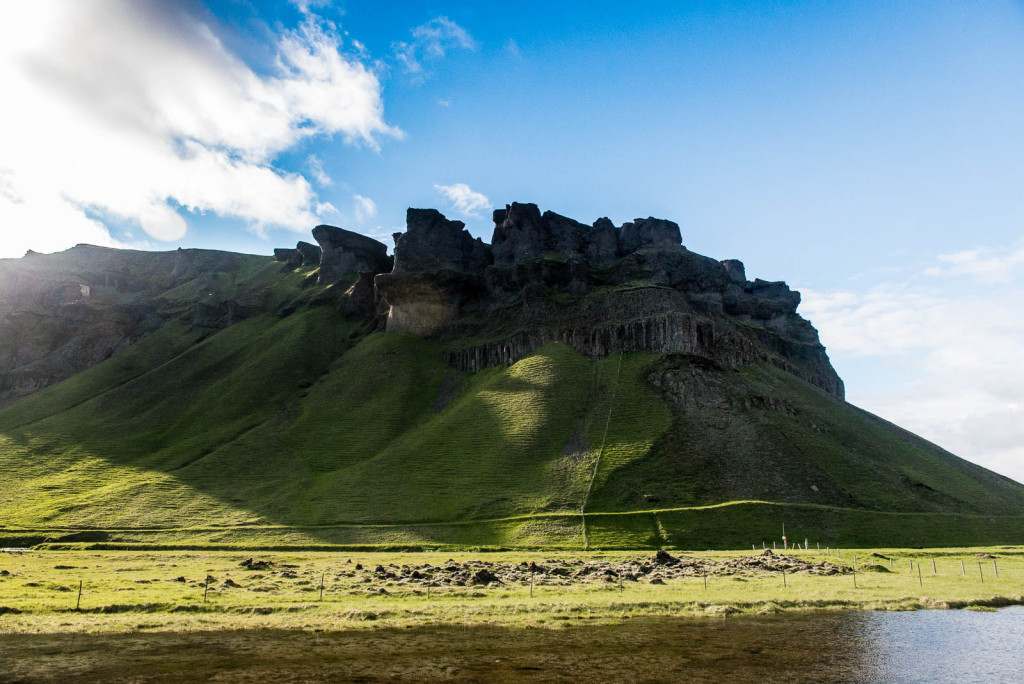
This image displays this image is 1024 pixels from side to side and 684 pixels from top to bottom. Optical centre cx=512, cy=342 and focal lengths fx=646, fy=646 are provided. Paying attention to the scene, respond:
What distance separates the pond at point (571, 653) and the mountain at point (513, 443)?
5565 cm

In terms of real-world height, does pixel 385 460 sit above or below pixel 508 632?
above

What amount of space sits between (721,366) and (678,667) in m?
118

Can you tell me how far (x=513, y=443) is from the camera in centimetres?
12450

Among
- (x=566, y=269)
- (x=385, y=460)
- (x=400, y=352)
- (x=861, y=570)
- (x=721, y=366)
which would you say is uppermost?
(x=566, y=269)

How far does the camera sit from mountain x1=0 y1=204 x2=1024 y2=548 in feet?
323

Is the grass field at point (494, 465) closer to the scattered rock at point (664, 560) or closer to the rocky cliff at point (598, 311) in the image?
the rocky cliff at point (598, 311)

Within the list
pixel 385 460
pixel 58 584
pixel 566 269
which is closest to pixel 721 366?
pixel 566 269

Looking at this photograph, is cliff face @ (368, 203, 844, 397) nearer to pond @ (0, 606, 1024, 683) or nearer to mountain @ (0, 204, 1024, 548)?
mountain @ (0, 204, 1024, 548)

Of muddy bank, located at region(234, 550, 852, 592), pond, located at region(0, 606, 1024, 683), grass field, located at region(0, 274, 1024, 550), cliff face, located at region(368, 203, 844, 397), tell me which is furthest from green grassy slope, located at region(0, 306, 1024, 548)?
pond, located at region(0, 606, 1024, 683)

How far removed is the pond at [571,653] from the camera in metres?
27.1

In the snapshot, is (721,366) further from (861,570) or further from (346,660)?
(346,660)

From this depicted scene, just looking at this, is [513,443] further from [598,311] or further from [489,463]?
[598,311]

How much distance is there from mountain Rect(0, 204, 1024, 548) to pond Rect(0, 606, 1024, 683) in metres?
55.7

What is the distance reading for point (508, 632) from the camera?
1423 inches
